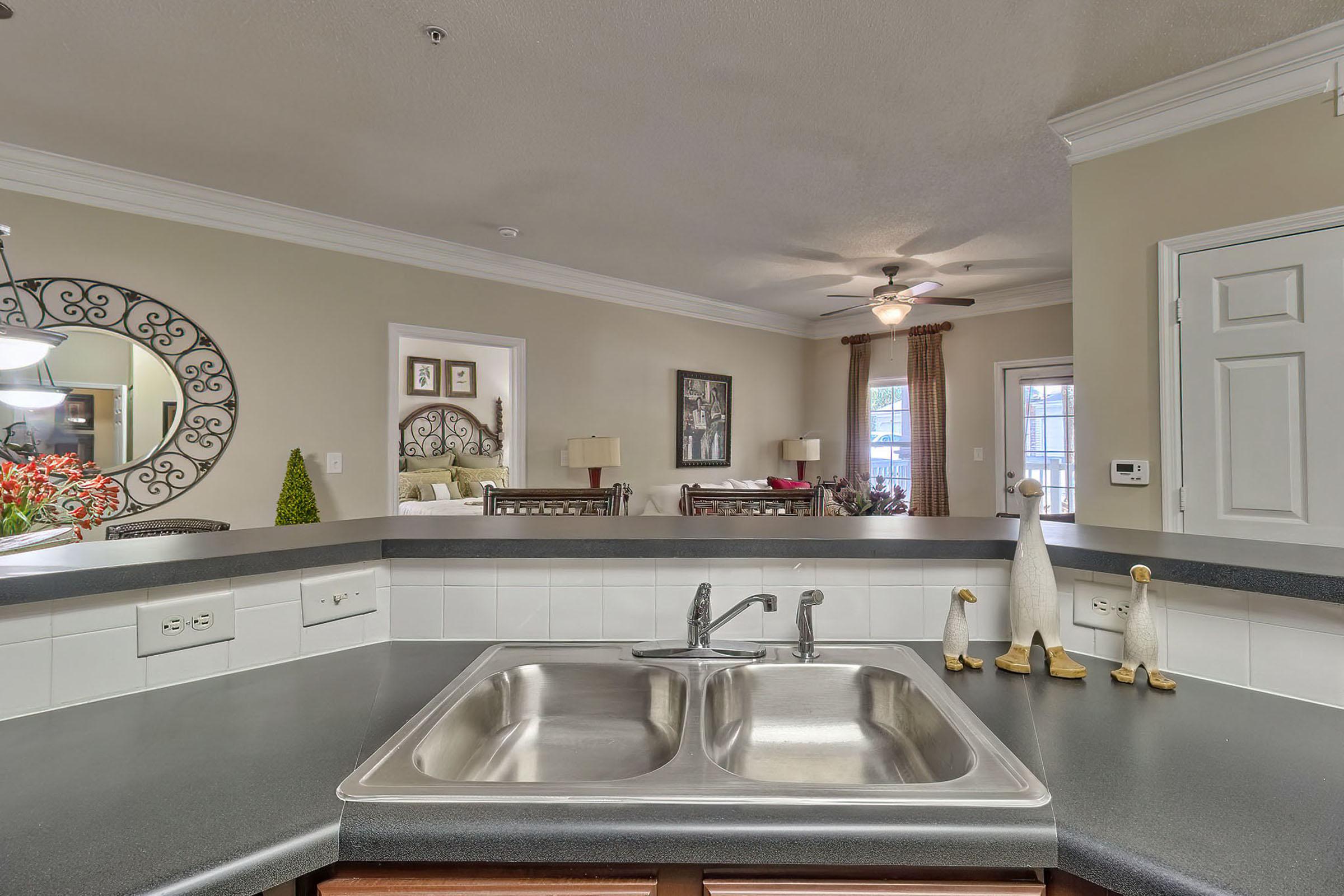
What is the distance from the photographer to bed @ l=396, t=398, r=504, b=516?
22.0 feet

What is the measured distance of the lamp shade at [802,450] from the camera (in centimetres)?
662

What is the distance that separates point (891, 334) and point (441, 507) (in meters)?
4.53

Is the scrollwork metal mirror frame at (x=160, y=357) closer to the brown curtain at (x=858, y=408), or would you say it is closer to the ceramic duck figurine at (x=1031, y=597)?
the ceramic duck figurine at (x=1031, y=597)

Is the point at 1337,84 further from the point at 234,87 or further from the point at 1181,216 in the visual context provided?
the point at 234,87

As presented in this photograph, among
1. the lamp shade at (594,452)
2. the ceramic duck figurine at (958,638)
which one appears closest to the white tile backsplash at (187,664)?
the ceramic duck figurine at (958,638)

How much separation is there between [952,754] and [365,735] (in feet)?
2.58

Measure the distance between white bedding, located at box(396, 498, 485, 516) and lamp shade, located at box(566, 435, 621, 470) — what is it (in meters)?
0.90

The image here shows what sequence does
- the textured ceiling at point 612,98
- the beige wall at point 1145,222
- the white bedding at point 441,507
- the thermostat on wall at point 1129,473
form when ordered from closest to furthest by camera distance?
the textured ceiling at point 612,98
the beige wall at point 1145,222
the thermostat on wall at point 1129,473
the white bedding at point 441,507

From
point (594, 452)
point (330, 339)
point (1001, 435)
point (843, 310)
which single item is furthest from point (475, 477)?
point (1001, 435)

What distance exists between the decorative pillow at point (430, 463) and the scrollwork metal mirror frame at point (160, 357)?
2.93 m

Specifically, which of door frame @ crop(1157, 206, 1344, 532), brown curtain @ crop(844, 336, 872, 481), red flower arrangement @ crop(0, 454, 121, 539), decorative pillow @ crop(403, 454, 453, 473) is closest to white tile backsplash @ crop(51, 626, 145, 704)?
red flower arrangement @ crop(0, 454, 121, 539)

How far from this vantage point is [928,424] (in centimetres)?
613

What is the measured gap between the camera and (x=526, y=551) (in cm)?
123

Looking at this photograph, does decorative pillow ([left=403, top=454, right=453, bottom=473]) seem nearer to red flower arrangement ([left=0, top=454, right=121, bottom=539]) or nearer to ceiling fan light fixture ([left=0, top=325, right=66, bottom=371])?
red flower arrangement ([left=0, top=454, right=121, bottom=539])
